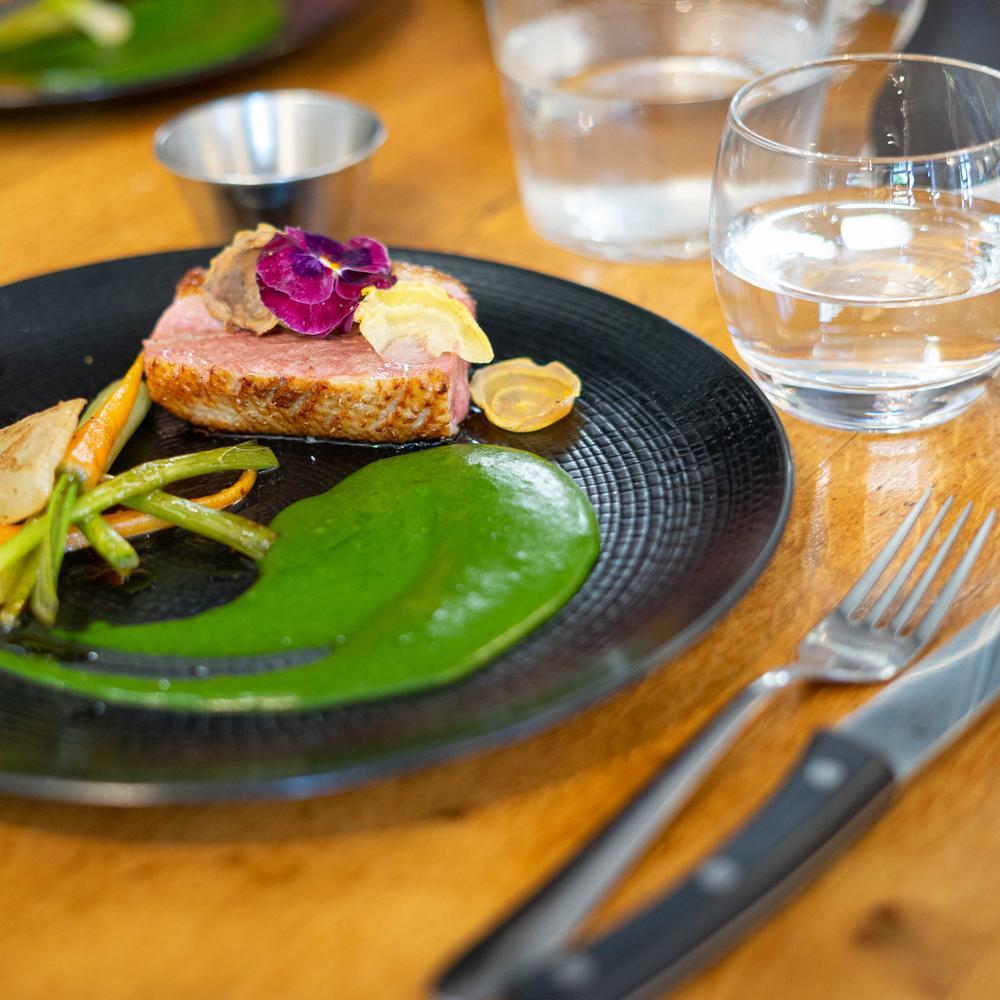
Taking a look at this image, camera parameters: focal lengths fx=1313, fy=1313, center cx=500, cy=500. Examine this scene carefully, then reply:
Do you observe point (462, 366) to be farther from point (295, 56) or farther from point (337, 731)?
point (295, 56)

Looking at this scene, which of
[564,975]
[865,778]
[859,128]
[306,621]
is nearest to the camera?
[564,975]

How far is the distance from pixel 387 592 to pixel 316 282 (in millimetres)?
428

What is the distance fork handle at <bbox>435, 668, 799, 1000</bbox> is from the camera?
0.70 meters

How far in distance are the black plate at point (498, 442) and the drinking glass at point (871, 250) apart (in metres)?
0.08

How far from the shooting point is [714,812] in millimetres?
892

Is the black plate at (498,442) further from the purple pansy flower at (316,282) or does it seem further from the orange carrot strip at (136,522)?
the purple pansy flower at (316,282)

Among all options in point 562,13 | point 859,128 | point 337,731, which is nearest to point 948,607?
point 337,731

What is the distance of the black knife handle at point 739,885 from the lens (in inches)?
27.6

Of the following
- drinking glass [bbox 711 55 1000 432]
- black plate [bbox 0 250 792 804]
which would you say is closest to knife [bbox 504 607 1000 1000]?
black plate [bbox 0 250 792 804]

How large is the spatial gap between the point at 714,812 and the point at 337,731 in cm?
26

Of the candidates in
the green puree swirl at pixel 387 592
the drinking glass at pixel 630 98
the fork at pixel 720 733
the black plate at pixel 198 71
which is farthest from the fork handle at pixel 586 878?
the black plate at pixel 198 71

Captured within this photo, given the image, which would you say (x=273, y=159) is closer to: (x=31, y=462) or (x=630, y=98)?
(x=630, y=98)

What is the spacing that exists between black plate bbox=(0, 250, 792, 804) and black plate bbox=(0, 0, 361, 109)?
0.63 meters

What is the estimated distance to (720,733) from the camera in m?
0.86
